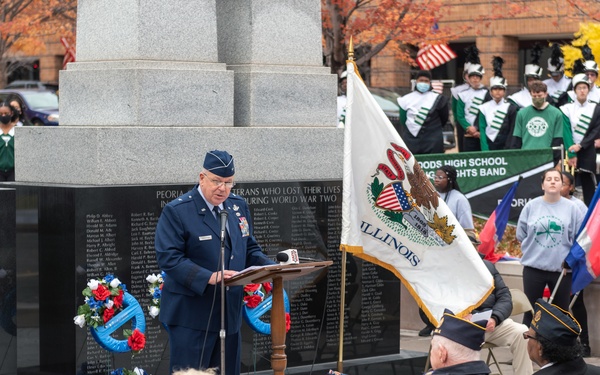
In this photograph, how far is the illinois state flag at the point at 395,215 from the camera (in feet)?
32.2

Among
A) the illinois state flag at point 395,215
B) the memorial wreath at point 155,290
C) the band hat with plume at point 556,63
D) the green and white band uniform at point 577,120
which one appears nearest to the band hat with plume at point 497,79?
the band hat with plume at point 556,63

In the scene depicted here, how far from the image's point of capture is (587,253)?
1173 cm

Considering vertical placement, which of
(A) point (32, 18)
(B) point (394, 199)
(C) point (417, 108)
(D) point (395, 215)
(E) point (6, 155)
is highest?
(A) point (32, 18)

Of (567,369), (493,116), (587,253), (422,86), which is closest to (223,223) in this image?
(567,369)

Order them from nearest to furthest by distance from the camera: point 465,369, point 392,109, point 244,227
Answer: point 465,369, point 244,227, point 392,109

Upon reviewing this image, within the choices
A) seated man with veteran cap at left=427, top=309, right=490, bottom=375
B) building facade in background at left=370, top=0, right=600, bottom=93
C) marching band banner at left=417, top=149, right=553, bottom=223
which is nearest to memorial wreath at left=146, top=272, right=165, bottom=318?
seated man with veteran cap at left=427, top=309, right=490, bottom=375

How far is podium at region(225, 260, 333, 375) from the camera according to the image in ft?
25.3

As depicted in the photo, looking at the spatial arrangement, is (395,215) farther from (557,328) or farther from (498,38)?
(498,38)

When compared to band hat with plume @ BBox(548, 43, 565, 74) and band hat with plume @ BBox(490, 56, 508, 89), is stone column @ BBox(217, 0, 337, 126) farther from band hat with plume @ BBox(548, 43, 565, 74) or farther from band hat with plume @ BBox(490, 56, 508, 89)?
band hat with plume @ BBox(548, 43, 565, 74)

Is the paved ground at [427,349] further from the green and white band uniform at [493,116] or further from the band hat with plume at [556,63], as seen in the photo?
the band hat with plume at [556,63]

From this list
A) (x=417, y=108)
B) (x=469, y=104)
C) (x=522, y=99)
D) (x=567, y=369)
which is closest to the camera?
(x=567, y=369)

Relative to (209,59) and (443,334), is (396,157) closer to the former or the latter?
(209,59)

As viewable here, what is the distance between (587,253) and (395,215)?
2.60 m

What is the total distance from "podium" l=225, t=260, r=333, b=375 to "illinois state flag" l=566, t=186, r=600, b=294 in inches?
160
